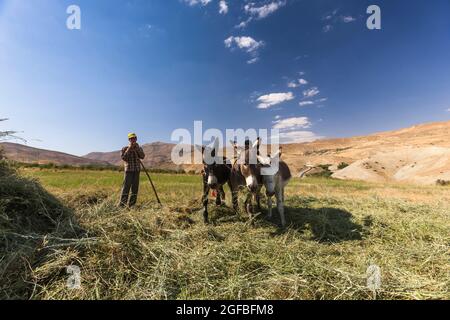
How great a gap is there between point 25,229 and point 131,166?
4102 millimetres

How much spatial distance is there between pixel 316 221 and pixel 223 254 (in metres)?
3.62

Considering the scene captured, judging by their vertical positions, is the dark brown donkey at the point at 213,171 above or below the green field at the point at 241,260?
above

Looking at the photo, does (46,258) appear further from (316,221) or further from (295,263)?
(316,221)

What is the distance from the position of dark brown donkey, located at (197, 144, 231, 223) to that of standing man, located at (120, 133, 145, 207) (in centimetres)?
259

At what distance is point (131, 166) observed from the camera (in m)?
8.70

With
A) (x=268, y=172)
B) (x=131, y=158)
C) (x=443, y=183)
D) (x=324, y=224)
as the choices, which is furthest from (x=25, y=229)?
(x=443, y=183)

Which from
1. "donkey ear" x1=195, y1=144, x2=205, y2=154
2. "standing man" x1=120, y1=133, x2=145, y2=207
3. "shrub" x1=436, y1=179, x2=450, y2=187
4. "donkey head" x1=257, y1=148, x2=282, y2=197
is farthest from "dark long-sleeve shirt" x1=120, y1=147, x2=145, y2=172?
"shrub" x1=436, y1=179, x2=450, y2=187

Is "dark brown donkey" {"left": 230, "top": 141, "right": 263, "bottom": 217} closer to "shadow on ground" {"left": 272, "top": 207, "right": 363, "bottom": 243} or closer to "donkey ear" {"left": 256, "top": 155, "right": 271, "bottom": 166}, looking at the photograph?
"donkey ear" {"left": 256, "top": 155, "right": 271, "bottom": 166}

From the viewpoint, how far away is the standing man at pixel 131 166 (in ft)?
28.2

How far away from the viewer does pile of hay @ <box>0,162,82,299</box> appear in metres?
3.63

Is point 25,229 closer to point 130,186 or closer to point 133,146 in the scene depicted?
point 130,186

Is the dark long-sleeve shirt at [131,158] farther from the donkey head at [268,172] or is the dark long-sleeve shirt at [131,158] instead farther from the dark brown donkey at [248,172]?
the donkey head at [268,172]

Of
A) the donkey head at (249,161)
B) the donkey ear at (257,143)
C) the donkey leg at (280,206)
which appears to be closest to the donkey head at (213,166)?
the donkey head at (249,161)

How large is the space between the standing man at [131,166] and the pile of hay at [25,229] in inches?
109
